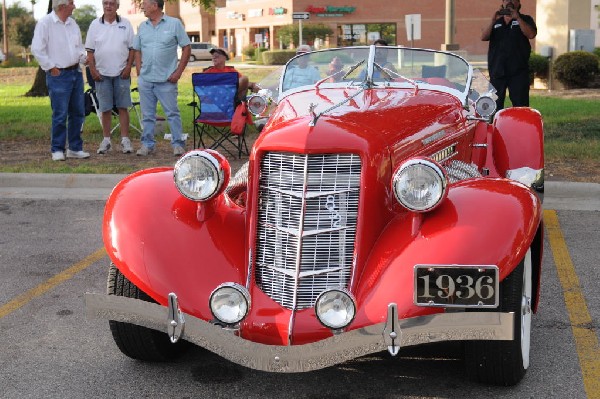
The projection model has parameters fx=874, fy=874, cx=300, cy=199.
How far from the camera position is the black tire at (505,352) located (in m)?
4.03

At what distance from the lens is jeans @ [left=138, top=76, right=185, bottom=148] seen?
10.7m

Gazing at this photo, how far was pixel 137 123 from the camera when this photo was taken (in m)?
14.5

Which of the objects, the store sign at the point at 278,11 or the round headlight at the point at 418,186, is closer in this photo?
the round headlight at the point at 418,186

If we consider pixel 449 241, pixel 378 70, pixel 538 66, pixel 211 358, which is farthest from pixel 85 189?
pixel 538 66

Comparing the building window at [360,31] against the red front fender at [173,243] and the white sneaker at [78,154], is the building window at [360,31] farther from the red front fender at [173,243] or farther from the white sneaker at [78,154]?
the red front fender at [173,243]

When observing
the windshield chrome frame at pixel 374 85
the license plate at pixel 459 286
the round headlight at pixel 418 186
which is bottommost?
the license plate at pixel 459 286

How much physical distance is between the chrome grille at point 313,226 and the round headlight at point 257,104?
2.05 m

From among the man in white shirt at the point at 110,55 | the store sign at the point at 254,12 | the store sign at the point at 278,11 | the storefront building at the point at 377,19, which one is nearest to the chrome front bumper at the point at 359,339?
the man in white shirt at the point at 110,55

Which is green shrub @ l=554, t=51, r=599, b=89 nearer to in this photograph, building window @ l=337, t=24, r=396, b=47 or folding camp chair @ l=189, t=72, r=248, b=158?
folding camp chair @ l=189, t=72, r=248, b=158

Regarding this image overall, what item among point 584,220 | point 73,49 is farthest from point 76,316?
point 73,49

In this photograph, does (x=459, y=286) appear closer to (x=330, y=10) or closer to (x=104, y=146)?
(x=104, y=146)

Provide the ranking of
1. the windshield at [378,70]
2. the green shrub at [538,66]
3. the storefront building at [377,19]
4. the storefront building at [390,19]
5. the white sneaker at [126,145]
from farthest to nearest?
the storefront building at [390,19] → the storefront building at [377,19] → the green shrub at [538,66] → the white sneaker at [126,145] → the windshield at [378,70]

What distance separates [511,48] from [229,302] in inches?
313

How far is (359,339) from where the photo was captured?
3.74m
